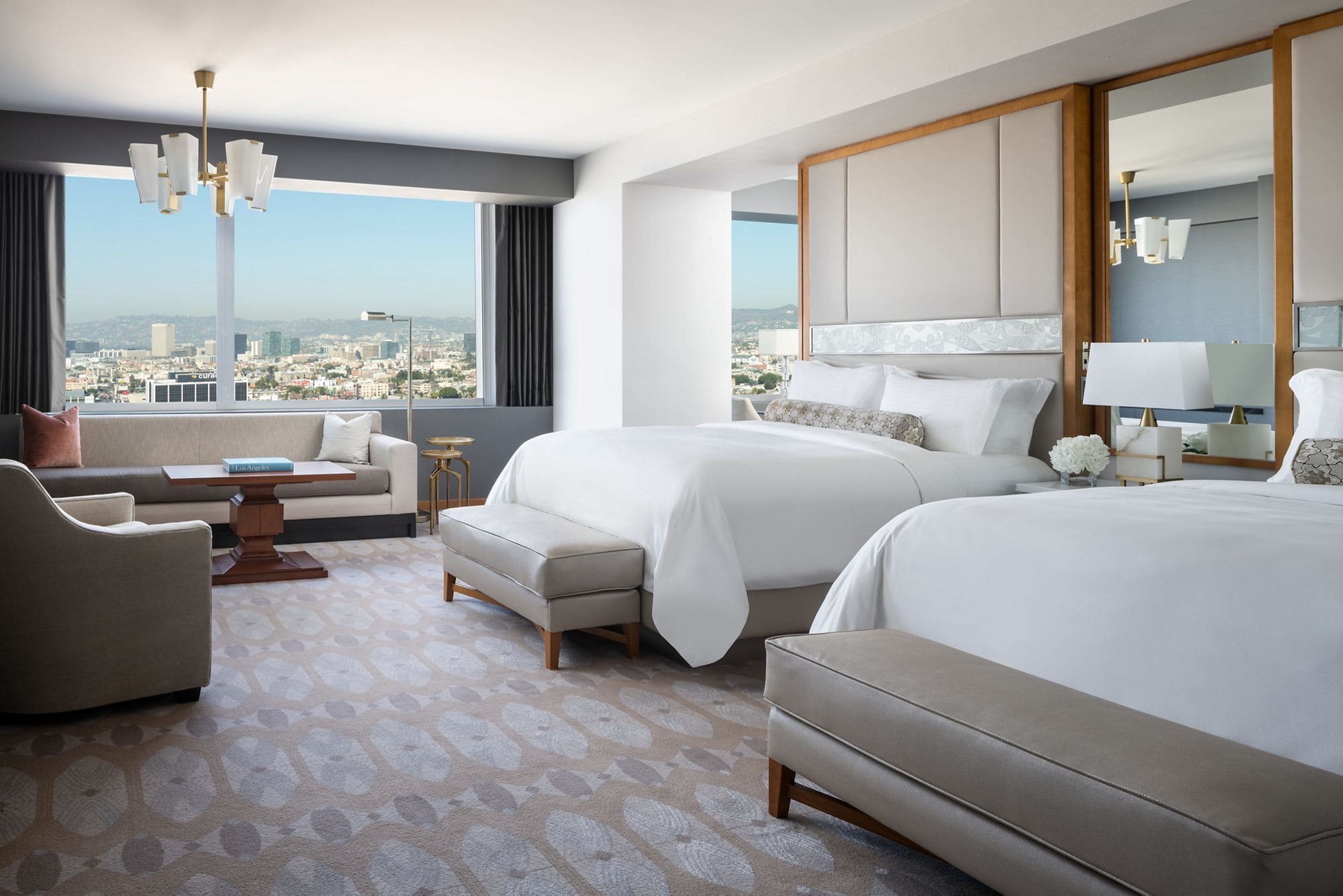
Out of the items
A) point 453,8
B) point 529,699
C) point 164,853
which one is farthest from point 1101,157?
point 164,853

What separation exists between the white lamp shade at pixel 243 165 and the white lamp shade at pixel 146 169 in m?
0.39

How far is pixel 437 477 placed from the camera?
752 cm

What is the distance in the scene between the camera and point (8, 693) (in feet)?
9.85

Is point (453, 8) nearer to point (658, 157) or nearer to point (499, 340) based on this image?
point (658, 157)

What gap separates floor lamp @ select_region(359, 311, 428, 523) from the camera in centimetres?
676

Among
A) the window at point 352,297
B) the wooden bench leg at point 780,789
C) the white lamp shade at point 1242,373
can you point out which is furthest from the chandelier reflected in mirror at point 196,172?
the white lamp shade at point 1242,373

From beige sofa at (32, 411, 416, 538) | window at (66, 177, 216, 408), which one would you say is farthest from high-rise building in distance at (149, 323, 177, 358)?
beige sofa at (32, 411, 416, 538)

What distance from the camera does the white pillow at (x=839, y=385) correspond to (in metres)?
5.25

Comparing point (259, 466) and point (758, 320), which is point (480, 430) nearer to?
point (259, 466)

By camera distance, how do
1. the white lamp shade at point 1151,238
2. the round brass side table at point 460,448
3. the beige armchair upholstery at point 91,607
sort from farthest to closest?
the round brass side table at point 460,448
the white lamp shade at point 1151,238
the beige armchair upholstery at point 91,607

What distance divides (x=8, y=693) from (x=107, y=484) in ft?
10.3

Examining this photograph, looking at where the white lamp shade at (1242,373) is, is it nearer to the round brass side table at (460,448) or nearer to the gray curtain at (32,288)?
the round brass side table at (460,448)

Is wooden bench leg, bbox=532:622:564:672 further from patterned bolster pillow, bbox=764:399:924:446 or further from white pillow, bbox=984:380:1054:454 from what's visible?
white pillow, bbox=984:380:1054:454

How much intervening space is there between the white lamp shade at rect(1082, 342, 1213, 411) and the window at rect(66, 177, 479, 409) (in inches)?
211
